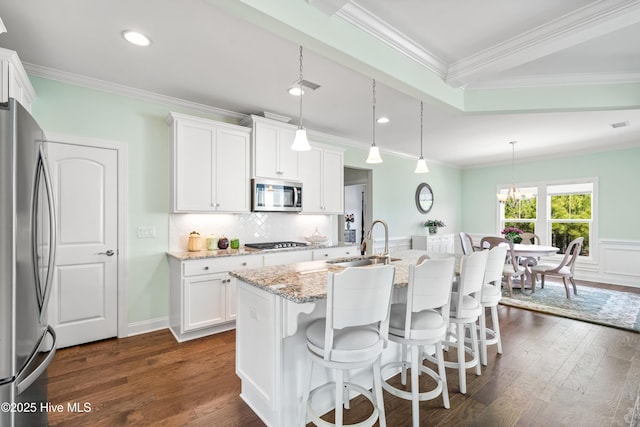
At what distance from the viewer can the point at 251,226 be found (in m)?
4.09

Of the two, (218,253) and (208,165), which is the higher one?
(208,165)

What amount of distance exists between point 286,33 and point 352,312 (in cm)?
168

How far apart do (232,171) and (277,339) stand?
243 cm

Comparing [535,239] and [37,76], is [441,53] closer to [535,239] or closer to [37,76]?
[37,76]

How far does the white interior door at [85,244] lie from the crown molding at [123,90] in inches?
24.4

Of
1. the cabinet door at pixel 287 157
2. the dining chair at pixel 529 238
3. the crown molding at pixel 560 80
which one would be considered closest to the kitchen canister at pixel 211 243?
the cabinet door at pixel 287 157

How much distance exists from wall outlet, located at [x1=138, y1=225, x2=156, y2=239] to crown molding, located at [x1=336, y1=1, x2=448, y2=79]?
2835 mm

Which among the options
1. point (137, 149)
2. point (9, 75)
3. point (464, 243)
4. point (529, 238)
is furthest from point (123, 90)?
point (529, 238)

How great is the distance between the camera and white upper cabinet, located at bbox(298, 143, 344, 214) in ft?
14.3

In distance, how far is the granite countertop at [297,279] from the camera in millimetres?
1605

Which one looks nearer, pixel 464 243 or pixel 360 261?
pixel 360 261

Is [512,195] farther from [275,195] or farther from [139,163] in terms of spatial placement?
[139,163]

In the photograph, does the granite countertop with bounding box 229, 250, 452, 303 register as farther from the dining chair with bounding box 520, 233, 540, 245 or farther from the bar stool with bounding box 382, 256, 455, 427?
the dining chair with bounding box 520, 233, 540, 245

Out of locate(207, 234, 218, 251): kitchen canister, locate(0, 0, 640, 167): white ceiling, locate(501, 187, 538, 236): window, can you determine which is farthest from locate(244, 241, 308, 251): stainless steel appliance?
locate(501, 187, 538, 236): window
